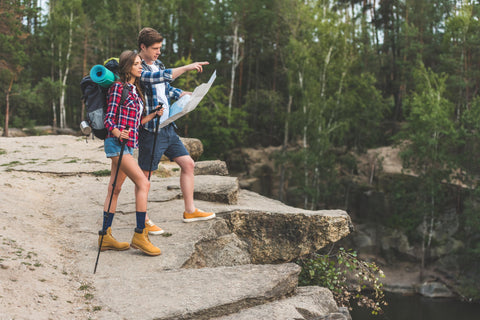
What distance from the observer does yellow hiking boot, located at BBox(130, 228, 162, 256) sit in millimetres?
4340

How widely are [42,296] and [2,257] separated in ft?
2.52

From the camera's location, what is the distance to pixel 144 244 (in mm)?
4355

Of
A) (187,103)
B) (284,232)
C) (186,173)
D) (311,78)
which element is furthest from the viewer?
(311,78)

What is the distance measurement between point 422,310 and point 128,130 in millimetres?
18421

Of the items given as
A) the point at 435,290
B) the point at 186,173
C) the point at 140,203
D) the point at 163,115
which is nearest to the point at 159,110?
the point at 163,115

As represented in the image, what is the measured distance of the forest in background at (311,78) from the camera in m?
24.6

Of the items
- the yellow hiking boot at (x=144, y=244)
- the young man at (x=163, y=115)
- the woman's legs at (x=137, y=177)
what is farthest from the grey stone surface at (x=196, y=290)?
the young man at (x=163, y=115)

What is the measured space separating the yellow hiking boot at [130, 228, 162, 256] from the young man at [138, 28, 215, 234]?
44 centimetres

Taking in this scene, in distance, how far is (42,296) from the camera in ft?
11.1

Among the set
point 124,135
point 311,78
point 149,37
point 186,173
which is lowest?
point 186,173

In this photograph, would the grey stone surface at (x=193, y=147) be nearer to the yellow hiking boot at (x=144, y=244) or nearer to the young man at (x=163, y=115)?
the young man at (x=163, y=115)

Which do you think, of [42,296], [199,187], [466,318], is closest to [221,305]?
[42,296]

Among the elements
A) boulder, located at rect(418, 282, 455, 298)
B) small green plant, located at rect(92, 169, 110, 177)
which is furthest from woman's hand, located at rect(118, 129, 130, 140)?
boulder, located at rect(418, 282, 455, 298)

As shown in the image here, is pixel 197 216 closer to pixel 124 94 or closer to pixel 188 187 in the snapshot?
pixel 188 187
